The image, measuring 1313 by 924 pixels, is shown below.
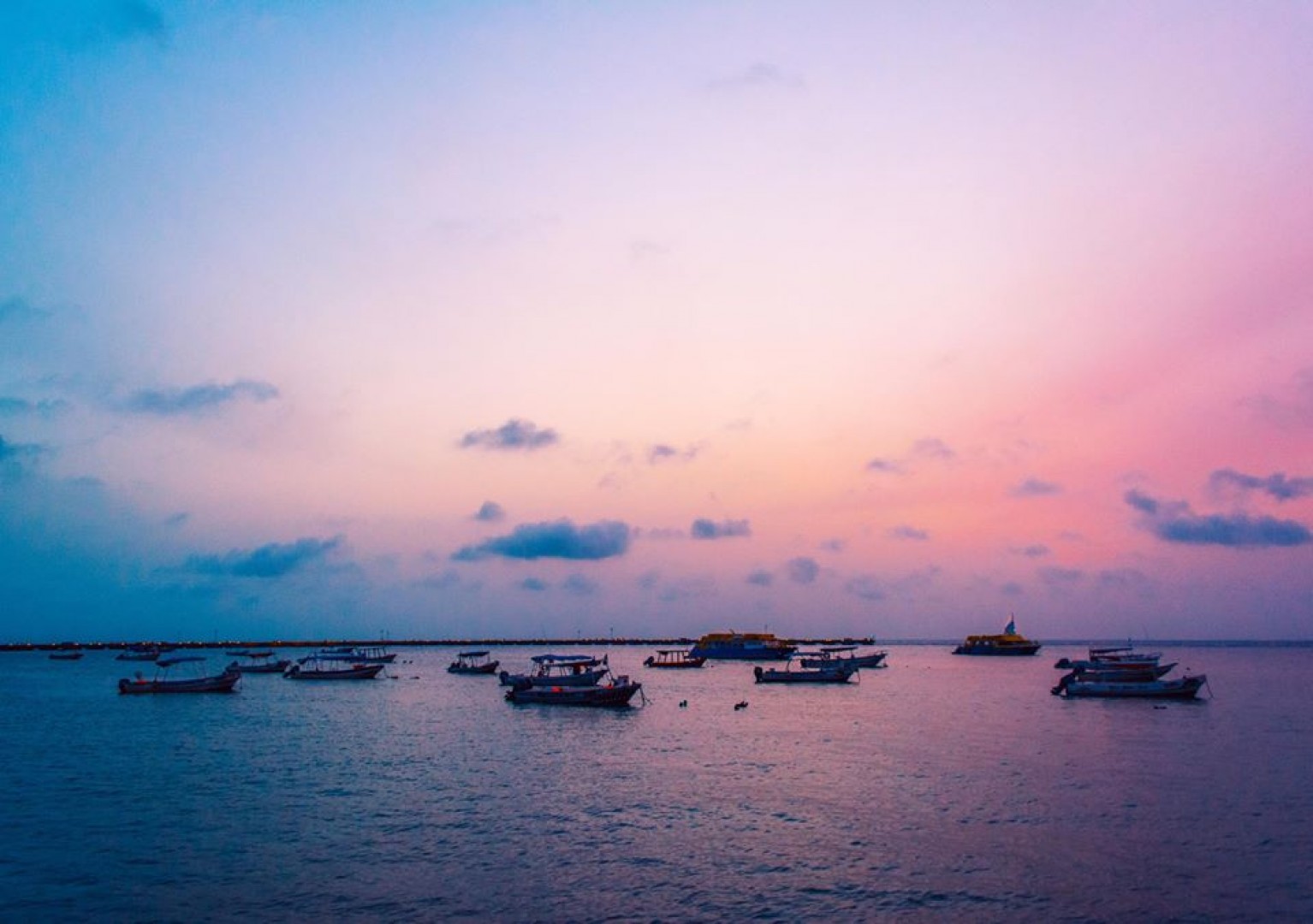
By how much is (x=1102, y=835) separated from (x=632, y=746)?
1081 inches

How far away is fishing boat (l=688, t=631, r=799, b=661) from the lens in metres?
155

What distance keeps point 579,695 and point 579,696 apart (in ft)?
0.37


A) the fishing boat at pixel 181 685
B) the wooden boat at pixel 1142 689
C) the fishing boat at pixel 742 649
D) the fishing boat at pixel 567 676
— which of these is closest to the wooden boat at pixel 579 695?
the fishing boat at pixel 567 676

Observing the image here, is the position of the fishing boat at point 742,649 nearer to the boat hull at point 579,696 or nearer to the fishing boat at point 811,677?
the fishing boat at point 811,677

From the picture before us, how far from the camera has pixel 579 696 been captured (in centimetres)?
7506

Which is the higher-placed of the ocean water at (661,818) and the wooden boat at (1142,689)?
the ocean water at (661,818)

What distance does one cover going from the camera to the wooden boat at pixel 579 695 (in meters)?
74.1

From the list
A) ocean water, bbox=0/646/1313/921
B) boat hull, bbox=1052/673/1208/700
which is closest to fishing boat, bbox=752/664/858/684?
boat hull, bbox=1052/673/1208/700

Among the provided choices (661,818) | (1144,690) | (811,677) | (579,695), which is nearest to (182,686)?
(579,695)

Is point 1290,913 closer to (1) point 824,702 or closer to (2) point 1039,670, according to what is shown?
(1) point 824,702

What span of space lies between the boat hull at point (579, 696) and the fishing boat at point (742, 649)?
3177 inches

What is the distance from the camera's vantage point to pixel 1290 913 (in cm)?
2308

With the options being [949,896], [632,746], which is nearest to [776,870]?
[949,896]

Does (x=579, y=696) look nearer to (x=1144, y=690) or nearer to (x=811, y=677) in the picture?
(x=811, y=677)
